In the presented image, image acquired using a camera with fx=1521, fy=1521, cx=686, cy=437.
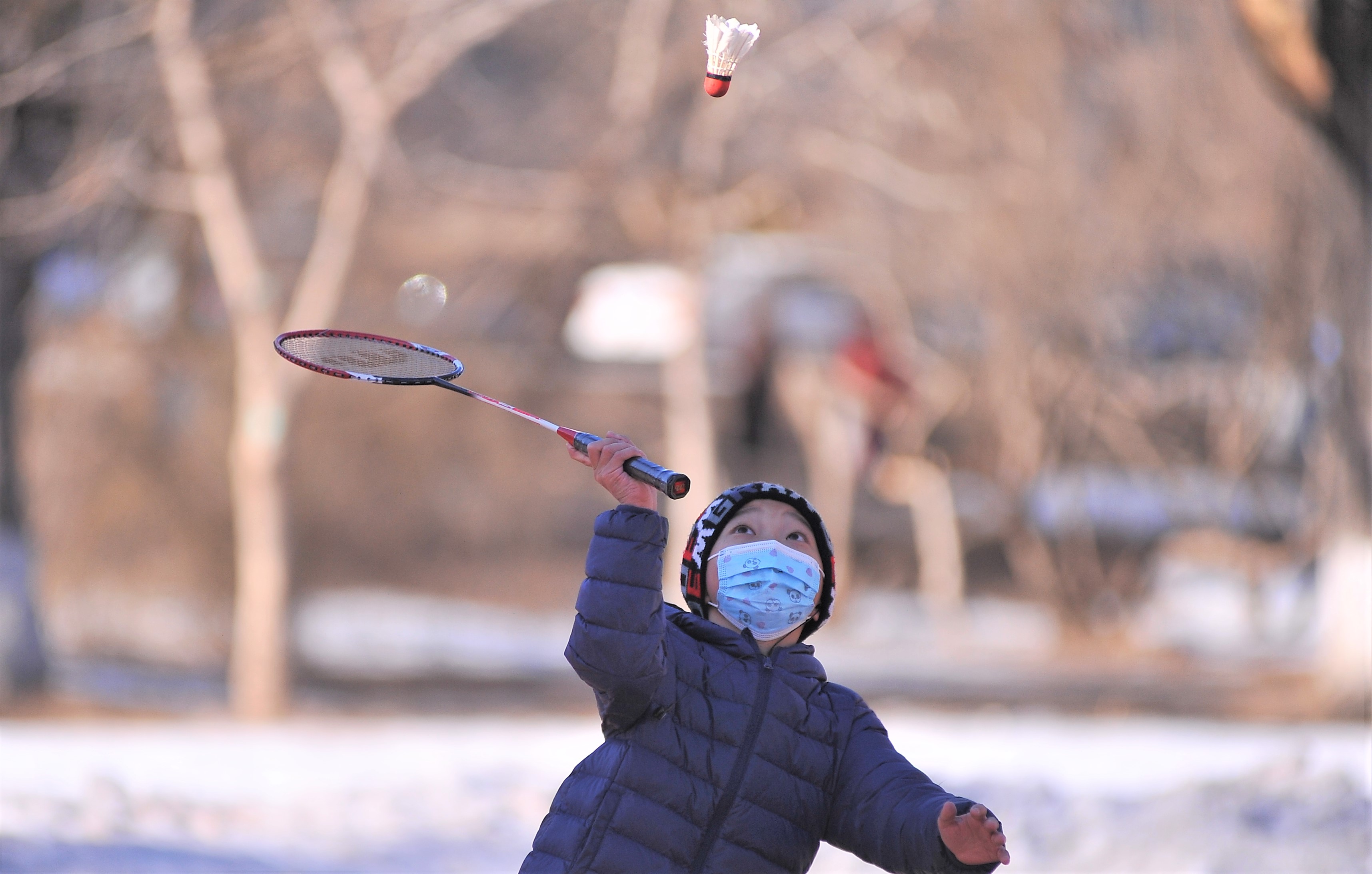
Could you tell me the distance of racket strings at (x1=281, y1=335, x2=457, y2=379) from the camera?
3.66m

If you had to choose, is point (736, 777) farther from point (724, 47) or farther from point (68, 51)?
point (68, 51)

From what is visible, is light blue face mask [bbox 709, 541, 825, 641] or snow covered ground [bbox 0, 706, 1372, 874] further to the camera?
snow covered ground [bbox 0, 706, 1372, 874]

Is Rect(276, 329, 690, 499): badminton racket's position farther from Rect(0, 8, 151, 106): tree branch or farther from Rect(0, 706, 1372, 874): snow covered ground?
Rect(0, 8, 151, 106): tree branch

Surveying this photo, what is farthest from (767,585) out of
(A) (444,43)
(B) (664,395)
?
(B) (664,395)

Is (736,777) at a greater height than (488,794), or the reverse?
(488,794)

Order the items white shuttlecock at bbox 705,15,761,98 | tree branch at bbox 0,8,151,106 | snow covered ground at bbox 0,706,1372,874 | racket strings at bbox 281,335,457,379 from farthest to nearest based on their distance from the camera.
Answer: tree branch at bbox 0,8,151,106 → snow covered ground at bbox 0,706,1372,874 → racket strings at bbox 281,335,457,379 → white shuttlecock at bbox 705,15,761,98

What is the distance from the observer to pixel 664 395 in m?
19.6

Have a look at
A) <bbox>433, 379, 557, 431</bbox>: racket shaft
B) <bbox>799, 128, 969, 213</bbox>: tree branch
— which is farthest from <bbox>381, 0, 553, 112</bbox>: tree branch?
<bbox>433, 379, 557, 431</bbox>: racket shaft

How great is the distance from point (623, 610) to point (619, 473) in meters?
0.27

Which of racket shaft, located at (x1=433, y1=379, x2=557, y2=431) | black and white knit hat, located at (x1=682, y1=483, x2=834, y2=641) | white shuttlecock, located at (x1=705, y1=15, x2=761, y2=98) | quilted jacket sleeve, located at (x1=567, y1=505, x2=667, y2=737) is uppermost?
white shuttlecock, located at (x1=705, y1=15, x2=761, y2=98)

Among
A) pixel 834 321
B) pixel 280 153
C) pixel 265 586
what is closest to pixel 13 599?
pixel 265 586

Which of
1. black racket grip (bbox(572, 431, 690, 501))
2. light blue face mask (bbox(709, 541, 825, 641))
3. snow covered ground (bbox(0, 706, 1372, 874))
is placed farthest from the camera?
snow covered ground (bbox(0, 706, 1372, 874))

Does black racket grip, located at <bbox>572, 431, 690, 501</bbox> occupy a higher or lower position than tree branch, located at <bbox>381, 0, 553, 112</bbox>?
lower

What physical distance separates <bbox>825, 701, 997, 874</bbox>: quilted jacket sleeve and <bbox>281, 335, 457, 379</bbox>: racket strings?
1.32 meters
